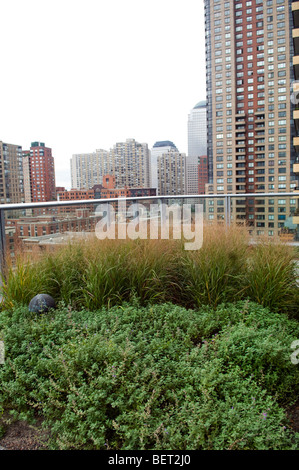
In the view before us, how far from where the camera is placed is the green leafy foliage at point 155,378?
1526mm

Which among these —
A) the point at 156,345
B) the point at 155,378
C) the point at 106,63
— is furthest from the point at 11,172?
the point at 155,378

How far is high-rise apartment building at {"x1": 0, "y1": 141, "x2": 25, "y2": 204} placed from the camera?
38250mm

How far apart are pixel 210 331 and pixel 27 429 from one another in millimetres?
1248

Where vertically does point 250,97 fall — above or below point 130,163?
above

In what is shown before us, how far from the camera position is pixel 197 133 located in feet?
172

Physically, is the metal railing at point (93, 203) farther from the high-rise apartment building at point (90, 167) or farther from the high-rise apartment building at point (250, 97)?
the high-rise apartment building at point (250, 97)

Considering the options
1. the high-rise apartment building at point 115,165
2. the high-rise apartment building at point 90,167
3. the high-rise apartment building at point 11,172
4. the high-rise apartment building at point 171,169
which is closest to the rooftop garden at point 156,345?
the high-rise apartment building at point 171,169

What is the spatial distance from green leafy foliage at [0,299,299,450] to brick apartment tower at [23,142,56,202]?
135ft

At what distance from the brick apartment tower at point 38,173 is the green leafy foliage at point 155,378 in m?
41.2

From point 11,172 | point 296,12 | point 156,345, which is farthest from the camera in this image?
point 11,172

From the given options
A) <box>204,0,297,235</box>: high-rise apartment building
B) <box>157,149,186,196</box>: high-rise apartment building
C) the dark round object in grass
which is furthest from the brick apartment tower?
the dark round object in grass

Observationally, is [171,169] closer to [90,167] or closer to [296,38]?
[90,167]

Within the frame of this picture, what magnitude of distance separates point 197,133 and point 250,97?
26.0 meters

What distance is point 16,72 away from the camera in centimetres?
4450
